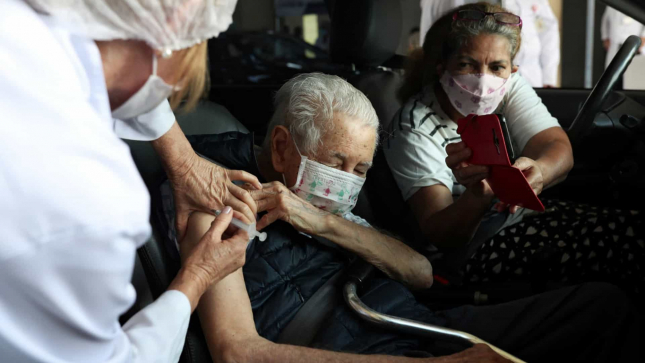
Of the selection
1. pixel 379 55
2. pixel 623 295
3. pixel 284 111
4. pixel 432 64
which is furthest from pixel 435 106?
pixel 623 295

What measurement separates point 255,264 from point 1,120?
971 millimetres

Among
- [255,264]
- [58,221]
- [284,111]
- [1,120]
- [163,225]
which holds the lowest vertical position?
[255,264]

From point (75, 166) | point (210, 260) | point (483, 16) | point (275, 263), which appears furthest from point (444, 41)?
point (75, 166)

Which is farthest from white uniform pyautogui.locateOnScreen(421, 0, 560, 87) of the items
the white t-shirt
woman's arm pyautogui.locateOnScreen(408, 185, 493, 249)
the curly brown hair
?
woman's arm pyautogui.locateOnScreen(408, 185, 493, 249)

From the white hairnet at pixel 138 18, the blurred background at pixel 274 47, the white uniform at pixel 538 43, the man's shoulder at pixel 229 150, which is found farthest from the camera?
the white uniform at pixel 538 43

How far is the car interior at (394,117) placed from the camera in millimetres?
2066

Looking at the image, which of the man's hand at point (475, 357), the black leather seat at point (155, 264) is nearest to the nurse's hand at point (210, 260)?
the black leather seat at point (155, 264)

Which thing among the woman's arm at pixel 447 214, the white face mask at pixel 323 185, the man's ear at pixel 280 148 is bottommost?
the woman's arm at pixel 447 214

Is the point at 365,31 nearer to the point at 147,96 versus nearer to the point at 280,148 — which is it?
the point at 280,148

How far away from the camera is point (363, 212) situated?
7.29ft

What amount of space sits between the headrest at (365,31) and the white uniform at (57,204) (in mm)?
1566

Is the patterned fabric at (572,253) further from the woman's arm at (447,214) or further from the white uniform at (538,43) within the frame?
the white uniform at (538,43)

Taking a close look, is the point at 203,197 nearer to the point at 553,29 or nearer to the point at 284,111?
the point at 284,111

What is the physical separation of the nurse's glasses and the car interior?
11.5 inches
